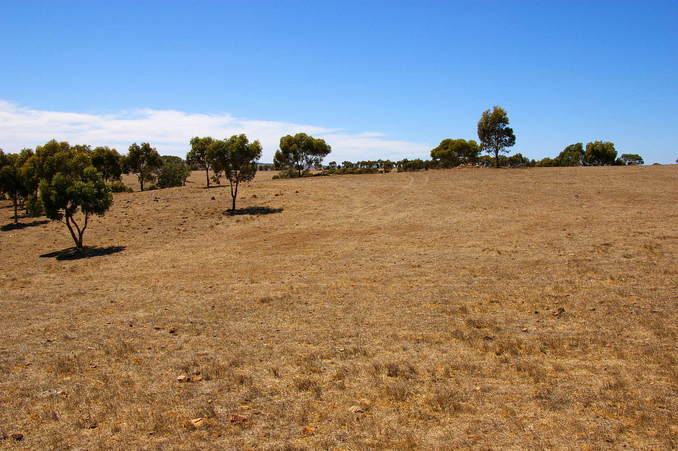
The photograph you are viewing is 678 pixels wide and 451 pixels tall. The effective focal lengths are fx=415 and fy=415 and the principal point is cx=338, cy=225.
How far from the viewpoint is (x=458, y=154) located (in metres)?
91.6

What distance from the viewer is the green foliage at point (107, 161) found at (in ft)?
240

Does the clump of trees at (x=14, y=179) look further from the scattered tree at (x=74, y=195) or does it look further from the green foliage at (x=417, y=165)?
the green foliage at (x=417, y=165)

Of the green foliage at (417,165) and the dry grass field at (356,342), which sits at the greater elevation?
the green foliage at (417,165)

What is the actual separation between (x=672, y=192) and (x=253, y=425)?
175 feet

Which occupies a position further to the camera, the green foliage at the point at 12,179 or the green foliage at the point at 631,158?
the green foliage at the point at 631,158

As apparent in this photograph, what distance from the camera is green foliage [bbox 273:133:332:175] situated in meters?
89.9

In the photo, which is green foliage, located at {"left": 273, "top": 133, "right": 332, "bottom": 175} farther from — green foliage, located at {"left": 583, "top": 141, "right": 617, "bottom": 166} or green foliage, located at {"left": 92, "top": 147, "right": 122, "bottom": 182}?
green foliage, located at {"left": 583, "top": 141, "right": 617, "bottom": 166}

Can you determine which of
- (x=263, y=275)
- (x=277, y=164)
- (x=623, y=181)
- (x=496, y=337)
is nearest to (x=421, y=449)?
(x=496, y=337)

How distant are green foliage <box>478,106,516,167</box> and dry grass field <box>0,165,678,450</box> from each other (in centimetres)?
4791

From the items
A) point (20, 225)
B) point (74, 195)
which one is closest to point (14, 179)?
point (20, 225)

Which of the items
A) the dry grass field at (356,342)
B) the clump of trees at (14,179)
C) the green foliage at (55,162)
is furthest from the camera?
the clump of trees at (14,179)

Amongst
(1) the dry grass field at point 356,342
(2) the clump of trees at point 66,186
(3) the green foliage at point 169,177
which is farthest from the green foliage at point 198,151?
(1) the dry grass field at point 356,342

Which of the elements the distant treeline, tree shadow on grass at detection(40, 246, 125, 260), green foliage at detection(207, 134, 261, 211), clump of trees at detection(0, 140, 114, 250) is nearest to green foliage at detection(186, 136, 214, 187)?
the distant treeline

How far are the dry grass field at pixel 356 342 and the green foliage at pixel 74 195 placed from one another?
4.03 meters
